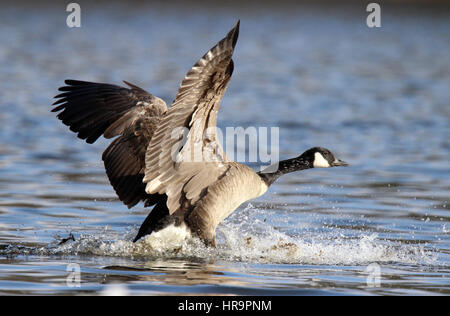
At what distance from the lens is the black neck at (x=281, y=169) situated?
8.90m

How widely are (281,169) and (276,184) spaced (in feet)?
10.7

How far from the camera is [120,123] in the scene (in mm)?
8859

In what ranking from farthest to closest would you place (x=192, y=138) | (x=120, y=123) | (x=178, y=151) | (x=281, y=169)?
1. (x=281, y=169)
2. (x=120, y=123)
3. (x=178, y=151)
4. (x=192, y=138)

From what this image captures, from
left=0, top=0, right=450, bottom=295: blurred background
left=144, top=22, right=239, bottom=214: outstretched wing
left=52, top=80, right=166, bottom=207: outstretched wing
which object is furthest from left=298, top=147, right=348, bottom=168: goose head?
left=52, top=80, right=166, bottom=207: outstretched wing

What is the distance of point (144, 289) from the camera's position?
644 cm

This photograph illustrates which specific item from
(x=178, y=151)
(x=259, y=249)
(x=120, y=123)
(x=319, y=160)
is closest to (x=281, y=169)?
(x=319, y=160)

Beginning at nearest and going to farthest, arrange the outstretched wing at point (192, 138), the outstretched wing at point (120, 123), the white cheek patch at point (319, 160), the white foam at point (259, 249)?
the outstretched wing at point (192, 138), the white foam at point (259, 249), the outstretched wing at point (120, 123), the white cheek patch at point (319, 160)

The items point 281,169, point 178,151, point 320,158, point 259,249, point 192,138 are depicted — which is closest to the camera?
point 192,138

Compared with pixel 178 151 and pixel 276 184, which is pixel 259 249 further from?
pixel 276 184

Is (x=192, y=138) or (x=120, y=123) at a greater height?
(x=120, y=123)

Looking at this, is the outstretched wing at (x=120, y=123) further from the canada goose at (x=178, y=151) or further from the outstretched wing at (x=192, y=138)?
the outstretched wing at (x=192, y=138)

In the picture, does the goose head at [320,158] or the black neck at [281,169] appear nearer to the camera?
the black neck at [281,169]

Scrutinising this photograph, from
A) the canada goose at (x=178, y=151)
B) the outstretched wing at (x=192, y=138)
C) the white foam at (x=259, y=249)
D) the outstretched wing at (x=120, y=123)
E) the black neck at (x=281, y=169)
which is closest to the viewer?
the outstretched wing at (x=192, y=138)

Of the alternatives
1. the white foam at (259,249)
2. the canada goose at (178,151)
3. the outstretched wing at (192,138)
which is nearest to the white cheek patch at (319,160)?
the canada goose at (178,151)
